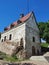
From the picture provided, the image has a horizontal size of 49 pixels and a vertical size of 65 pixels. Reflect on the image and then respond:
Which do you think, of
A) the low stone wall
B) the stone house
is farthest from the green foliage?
the low stone wall

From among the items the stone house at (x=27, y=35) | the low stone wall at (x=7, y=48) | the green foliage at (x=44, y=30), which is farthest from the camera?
the green foliage at (x=44, y=30)

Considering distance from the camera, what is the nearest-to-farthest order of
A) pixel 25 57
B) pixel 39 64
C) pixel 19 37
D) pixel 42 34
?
pixel 39 64, pixel 25 57, pixel 19 37, pixel 42 34

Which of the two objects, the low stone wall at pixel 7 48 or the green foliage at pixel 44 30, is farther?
the green foliage at pixel 44 30

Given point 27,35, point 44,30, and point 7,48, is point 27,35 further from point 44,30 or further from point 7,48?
point 44,30

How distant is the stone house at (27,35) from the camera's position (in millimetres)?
33375

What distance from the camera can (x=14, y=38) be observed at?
36.5 m

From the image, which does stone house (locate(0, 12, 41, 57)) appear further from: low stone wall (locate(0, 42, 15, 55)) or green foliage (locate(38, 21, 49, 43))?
low stone wall (locate(0, 42, 15, 55))

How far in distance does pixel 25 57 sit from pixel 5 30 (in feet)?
41.7

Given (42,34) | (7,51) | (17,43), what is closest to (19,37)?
(17,43)

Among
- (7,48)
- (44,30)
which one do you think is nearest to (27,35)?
(7,48)

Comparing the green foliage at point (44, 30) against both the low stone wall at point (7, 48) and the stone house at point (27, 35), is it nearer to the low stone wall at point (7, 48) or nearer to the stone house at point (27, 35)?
the stone house at point (27, 35)

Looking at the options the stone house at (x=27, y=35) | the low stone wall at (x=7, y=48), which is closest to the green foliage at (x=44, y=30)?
the stone house at (x=27, y=35)

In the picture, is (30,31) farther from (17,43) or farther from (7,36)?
(7,36)

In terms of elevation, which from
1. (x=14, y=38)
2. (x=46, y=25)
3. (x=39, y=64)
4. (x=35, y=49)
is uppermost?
(x=46, y=25)
